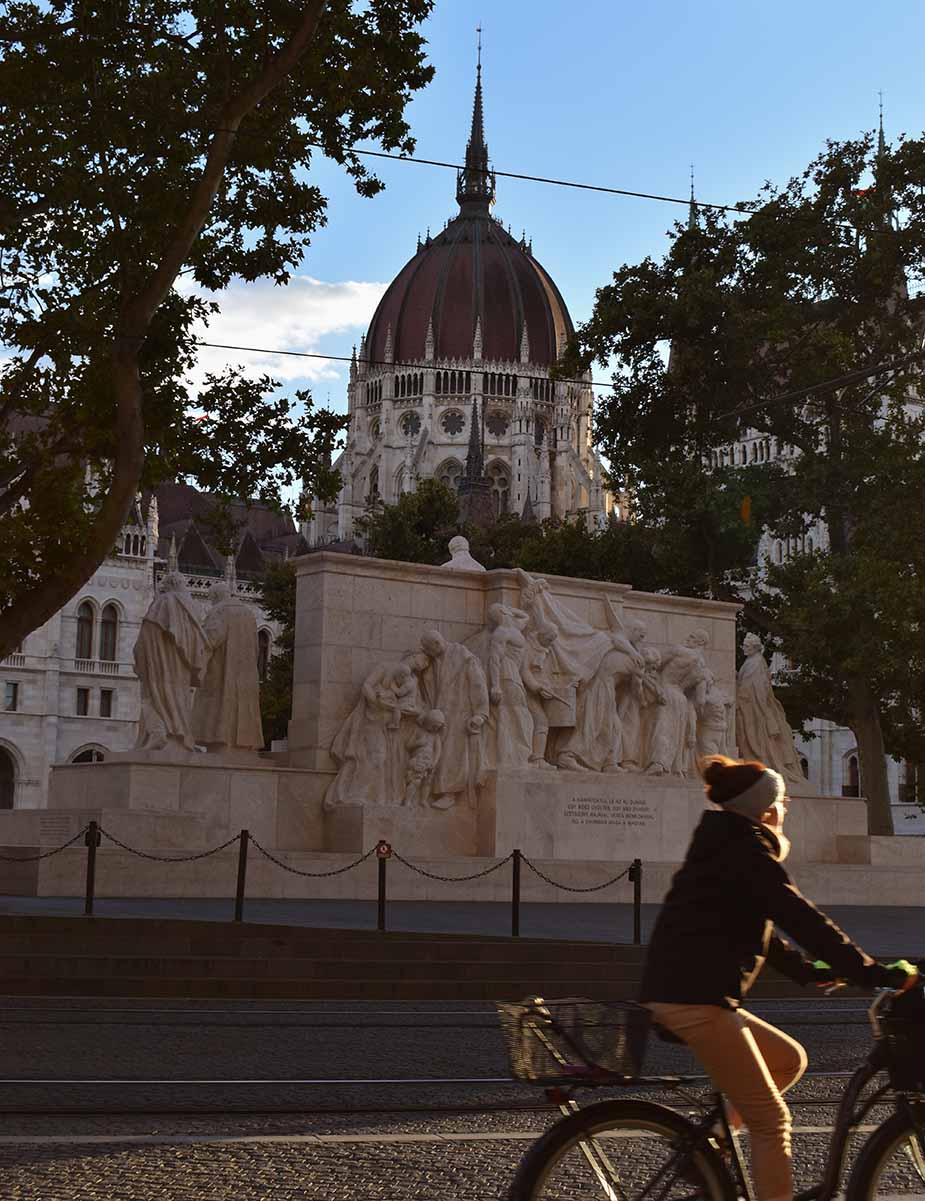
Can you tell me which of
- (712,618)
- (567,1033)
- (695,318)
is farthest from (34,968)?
(695,318)

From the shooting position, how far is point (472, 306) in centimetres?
15775

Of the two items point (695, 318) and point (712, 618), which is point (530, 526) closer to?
point (695, 318)

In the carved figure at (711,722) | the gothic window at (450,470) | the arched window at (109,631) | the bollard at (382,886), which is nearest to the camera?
the bollard at (382,886)

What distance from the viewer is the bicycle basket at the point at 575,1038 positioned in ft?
16.4

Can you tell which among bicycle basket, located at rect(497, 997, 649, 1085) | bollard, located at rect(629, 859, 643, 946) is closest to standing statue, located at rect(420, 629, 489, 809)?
bollard, located at rect(629, 859, 643, 946)

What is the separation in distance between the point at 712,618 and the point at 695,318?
10146 millimetres

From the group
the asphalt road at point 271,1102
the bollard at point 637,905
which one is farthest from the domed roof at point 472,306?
the asphalt road at point 271,1102

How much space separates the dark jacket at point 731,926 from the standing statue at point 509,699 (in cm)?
2073

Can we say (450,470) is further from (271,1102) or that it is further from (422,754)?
(271,1102)

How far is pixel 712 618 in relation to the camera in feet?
99.6

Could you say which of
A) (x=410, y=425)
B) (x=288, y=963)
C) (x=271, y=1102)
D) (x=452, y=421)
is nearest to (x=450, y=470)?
(x=452, y=421)

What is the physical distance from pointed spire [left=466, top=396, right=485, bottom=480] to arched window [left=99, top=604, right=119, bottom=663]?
176 ft

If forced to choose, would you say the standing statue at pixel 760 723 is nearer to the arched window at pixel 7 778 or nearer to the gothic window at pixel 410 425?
the arched window at pixel 7 778

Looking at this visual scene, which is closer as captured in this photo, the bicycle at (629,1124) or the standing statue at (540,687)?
the bicycle at (629,1124)
